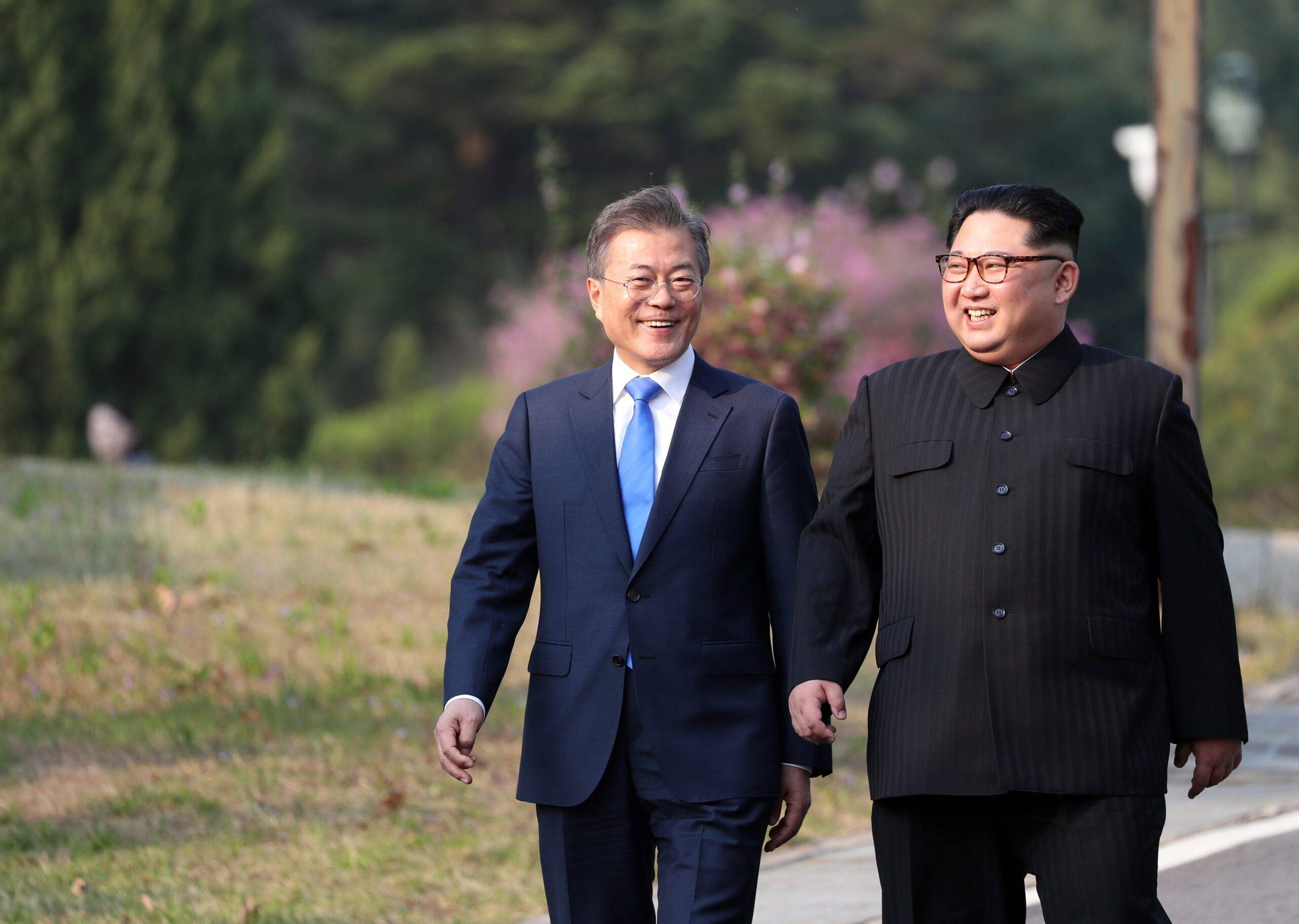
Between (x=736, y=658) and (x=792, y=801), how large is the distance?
303mm

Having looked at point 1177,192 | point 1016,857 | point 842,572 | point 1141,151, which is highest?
point 1141,151

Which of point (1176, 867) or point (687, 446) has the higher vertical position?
point (687, 446)

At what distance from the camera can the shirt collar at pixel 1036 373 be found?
3.28 meters

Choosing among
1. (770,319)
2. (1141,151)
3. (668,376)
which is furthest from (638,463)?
(1141,151)

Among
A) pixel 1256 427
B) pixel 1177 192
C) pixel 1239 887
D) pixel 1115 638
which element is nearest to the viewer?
pixel 1115 638

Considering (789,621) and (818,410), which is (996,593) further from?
(818,410)

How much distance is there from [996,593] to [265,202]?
18.5m

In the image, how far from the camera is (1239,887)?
211 inches

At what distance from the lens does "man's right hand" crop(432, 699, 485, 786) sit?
3.40m

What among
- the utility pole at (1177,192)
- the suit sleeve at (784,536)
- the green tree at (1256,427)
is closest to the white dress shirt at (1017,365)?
the suit sleeve at (784,536)

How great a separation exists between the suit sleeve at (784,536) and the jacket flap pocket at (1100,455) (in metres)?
0.55

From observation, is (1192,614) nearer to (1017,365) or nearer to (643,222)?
(1017,365)

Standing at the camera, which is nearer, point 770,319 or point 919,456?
point 919,456

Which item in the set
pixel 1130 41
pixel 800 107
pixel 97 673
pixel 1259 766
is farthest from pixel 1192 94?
pixel 1130 41
